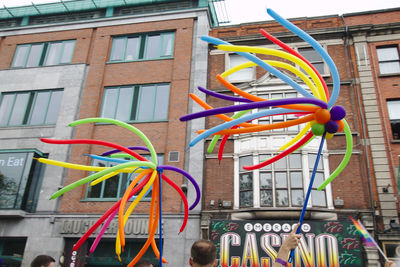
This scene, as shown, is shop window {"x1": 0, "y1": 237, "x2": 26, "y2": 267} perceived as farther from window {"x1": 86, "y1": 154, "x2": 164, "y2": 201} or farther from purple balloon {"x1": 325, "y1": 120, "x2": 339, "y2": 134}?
purple balloon {"x1": 325, "y1": 120, "x2": 339, "y2": 134}

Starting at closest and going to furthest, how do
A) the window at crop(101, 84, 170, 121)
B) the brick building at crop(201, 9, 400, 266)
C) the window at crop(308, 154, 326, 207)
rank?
the brick building at crop(201, 9, 400, 266) < the window at crop(308, 154, 326, 207) < the window at crop(101, 84, 170, 121)

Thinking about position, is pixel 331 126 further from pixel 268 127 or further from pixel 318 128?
pixel 268 127

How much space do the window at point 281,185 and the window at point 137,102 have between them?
5.55 meters

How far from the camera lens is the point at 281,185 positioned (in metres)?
13.7

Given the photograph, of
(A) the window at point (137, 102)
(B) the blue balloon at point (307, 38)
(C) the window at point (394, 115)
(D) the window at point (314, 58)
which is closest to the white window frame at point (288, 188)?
(C) the window at point (394, 115)

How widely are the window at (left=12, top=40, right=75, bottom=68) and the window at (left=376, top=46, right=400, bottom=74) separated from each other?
55.8ft

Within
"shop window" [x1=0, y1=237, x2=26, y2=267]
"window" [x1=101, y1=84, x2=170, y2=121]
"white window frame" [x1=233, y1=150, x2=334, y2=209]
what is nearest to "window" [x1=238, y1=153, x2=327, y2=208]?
"white window frame" [x1=233, y1=150, x2=334, y2=209]

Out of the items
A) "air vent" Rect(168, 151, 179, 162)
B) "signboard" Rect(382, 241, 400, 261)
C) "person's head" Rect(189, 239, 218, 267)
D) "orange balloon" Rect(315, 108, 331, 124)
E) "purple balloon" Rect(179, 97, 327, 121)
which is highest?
"air vent" Rect(168, 151, 179, 162)

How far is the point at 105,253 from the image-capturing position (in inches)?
568

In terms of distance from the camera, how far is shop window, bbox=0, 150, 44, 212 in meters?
15.2

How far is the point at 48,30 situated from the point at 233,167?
14.9 m

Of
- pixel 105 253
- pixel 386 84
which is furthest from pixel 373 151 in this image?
pixel 105 253

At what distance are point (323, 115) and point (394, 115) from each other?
12689 millimetres

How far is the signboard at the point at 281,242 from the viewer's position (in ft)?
39.0
